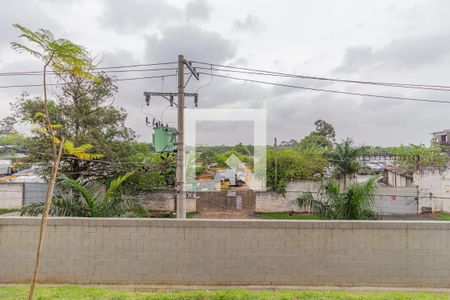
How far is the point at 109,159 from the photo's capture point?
472 inches

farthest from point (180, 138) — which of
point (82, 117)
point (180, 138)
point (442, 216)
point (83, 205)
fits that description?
point (442, 216)

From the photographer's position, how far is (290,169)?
16125mm

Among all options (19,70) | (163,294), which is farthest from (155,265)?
(19,70)

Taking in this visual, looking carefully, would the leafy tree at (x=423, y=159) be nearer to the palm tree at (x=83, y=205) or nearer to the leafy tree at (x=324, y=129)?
the leafy tree at (x=324, y=129)

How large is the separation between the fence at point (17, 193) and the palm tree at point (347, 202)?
15.9 m

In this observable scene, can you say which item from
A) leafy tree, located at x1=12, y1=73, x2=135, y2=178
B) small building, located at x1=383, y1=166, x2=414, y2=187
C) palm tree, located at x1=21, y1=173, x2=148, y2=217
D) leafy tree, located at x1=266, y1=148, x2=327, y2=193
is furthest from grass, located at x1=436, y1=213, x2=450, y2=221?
leafy tree, located at x1=12, y1=73, x2=135, y2=178

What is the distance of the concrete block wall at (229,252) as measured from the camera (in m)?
4.08

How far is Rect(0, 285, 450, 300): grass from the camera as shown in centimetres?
350

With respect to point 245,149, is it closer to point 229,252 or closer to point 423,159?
point 423,159

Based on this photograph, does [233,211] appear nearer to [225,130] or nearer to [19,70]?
[225,130]

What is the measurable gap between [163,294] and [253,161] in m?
13.9

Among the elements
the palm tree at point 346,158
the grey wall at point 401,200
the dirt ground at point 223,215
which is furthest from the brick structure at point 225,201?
the grey wall at point 401,200

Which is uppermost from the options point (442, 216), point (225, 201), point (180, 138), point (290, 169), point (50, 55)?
point (50, 55)

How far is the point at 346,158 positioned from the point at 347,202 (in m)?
5.21
